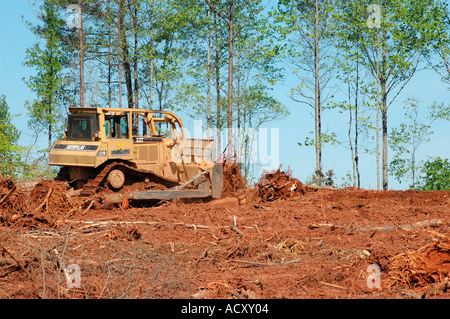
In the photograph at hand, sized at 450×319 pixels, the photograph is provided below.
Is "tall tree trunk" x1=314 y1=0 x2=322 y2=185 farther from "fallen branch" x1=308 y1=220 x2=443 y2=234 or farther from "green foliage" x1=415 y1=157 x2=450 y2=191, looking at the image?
"fallen branch" x1=308 y1=220 x2=443 y2=234

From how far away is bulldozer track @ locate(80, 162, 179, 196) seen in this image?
15969mm

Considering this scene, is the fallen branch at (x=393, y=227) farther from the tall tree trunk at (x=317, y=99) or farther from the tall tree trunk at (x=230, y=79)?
the tall tree trunk at (x=317, y=99)

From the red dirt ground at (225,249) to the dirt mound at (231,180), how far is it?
1.79 m

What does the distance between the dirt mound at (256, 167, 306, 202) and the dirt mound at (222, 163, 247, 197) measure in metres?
0.66

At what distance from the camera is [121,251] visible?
10.1m

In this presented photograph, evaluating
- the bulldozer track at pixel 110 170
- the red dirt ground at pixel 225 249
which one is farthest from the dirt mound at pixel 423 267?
the bulldozer track at pixel 110 170

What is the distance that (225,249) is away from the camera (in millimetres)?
10430

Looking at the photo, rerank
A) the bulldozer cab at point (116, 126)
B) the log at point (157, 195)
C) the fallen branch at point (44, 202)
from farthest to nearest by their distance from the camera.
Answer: the bulldozer cab at point (116, 126)
the log at point (157, 195)
the fallen branch at point (44, 202)

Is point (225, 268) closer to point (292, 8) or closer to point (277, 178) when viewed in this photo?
point (277, 178)

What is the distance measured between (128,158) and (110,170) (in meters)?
0.84

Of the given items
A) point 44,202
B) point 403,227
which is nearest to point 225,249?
point 403,227

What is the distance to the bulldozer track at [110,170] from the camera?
52.4ft

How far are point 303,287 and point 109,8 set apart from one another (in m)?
26.5
